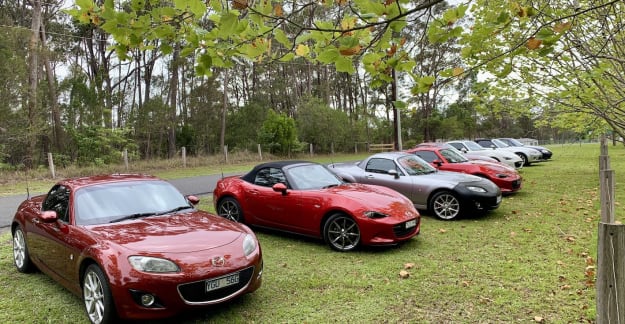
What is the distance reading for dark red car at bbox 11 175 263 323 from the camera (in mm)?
3699

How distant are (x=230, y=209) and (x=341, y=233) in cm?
249

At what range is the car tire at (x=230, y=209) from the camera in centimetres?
759

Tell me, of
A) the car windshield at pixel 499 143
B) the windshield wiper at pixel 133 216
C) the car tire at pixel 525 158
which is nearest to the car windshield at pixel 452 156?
the windshield wiper at pixel 133 216

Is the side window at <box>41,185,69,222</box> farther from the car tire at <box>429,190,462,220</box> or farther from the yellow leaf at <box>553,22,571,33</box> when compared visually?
the car tire at <box>429,190,462,220</box>

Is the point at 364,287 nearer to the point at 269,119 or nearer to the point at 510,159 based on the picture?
the point at 510,159

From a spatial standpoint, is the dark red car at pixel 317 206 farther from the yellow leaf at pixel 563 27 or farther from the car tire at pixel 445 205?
the yellow leaf at pixel 563 27

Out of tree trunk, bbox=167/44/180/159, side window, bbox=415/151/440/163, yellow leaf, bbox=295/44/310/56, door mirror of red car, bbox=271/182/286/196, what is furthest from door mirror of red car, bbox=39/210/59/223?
tree trunk, bbox=167/44/180/159

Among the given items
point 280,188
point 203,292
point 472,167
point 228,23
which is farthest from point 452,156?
point 228,23

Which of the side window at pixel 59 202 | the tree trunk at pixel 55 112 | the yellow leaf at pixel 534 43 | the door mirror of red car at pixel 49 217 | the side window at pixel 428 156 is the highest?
the tree trunk at pixel 55 112

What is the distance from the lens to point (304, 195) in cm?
673

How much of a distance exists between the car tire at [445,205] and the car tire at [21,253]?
695 cm

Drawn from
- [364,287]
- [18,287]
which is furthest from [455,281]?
[18,287]

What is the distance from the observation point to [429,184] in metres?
8.70

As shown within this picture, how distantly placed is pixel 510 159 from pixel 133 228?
17.0 m
